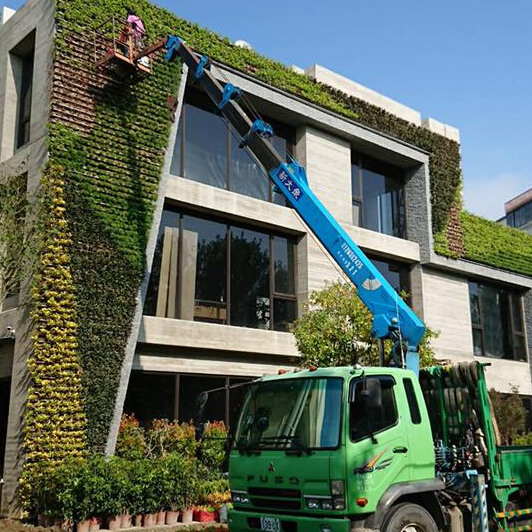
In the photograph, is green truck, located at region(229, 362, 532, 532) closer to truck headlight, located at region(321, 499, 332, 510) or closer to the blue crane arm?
truck headlight, located at region(321, 499, 332, 510)

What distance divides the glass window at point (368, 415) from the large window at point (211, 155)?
467 inches

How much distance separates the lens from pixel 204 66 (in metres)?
15.8

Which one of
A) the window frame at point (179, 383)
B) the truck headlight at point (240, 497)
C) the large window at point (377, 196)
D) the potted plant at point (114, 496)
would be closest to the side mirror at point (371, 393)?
the truck headlight at point (240, 497)

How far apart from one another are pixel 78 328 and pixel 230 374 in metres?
5.17

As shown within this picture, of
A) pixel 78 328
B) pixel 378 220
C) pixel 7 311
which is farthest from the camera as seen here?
pixel 378 220

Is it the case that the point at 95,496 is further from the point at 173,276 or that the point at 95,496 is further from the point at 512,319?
the point at 512,319

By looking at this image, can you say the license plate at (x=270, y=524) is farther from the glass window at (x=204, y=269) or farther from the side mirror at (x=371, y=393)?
the glass window at (x=204, y=269)

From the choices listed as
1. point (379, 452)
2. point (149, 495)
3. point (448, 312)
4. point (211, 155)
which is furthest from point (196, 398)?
point (448, 312)

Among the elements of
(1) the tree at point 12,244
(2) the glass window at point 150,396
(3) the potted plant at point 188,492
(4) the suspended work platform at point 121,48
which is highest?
(4) the suspended work platform at point 121,48

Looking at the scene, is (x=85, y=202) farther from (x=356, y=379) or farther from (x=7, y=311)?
(x=356, y=379)

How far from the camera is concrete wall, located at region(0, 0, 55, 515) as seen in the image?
1466cm

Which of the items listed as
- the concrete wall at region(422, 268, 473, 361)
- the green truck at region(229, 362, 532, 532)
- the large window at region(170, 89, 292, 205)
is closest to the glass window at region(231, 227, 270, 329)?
the large window at region(170, 89, 292, 205)

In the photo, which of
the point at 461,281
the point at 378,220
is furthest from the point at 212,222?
the point at 461,281

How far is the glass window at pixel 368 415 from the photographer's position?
325 inches
